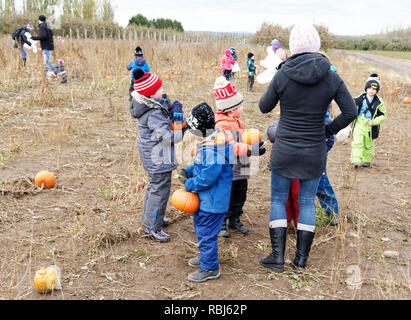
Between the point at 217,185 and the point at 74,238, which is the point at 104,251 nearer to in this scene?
the point at 74,238

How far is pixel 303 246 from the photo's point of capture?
9.96ft

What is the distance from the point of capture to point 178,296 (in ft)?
8.89

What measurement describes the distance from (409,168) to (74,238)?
5.15 meters

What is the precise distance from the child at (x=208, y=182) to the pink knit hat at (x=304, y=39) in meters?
0.77

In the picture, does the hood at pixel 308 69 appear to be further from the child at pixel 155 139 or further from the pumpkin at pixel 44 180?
the pumpkin at pixel 44 180

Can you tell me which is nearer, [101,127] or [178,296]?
[178,296]

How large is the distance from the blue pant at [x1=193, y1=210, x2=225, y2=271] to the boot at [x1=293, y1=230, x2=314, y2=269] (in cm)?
67

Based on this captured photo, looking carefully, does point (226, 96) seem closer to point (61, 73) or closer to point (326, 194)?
point (326, 194)

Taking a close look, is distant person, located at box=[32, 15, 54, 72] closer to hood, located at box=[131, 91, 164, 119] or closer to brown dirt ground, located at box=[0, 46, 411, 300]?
brown dirt ground, located at box=[0, 46, 411, 300]

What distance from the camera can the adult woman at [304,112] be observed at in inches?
105

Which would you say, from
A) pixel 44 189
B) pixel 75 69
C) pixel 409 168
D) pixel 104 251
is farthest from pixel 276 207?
pixel 75 69

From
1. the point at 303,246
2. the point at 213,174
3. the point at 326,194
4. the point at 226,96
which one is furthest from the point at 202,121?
the point at 326,194

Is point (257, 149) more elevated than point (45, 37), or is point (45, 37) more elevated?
point (45, 37)

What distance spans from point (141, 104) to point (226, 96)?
0.76 m
